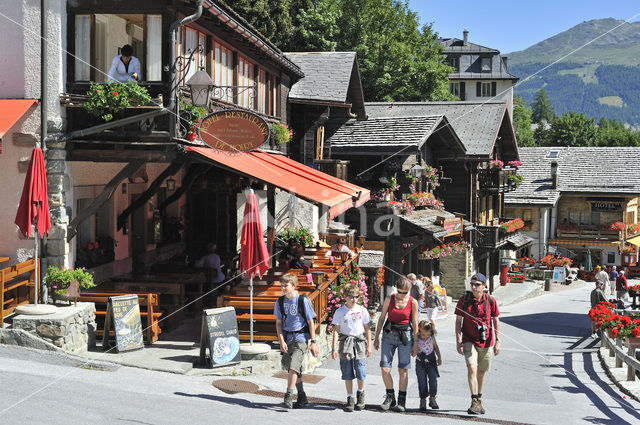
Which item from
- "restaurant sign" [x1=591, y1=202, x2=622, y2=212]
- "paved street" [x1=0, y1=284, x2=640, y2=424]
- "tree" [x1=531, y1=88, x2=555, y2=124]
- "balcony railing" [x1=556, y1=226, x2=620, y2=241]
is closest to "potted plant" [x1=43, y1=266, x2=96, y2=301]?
"paved street" [x1=0, y1=284, x2=640, y2=424]

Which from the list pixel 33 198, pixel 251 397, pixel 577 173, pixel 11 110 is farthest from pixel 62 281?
pixel 577 173

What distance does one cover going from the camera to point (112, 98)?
13070mm

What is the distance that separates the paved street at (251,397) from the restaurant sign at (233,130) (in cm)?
427

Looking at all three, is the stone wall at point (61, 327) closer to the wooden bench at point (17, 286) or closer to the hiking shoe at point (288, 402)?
the wooden bench at point (17, 286)

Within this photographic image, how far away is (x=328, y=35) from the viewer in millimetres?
42500

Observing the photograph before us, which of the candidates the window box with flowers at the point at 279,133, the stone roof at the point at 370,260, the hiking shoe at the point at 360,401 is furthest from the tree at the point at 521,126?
the hiking shoe at the point at 360,401

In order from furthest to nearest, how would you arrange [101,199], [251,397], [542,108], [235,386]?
[542,108] < [101,199] < [235,386] < [251,397]

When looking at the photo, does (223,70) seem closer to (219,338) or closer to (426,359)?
(219,338)

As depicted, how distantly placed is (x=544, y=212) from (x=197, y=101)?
4201 cm

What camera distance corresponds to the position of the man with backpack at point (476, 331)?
9445 mm

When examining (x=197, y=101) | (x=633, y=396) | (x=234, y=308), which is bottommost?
(x=633, y=396)

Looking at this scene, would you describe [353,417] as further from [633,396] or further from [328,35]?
[328,35]

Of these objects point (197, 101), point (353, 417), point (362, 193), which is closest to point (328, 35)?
point (362, 193)

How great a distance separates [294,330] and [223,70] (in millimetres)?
9622
